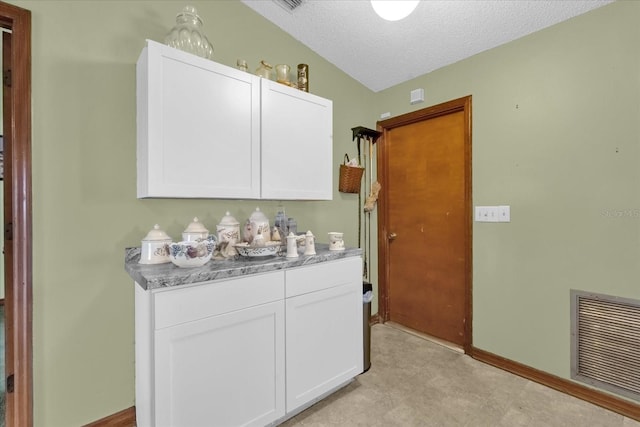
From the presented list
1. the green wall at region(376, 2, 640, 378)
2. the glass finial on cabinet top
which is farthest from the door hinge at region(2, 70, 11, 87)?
the green wall at region(376, 2, 640, 378)

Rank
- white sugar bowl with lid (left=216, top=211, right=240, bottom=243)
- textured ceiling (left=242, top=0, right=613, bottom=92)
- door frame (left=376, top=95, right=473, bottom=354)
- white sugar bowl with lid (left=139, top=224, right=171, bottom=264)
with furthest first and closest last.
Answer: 1. door frame (left=376, top=95, right=473, bottom=354)
2. textured ceiling (left=242, top=0, right=613, bottom=92)
3. white sugar bowl with lid (left=216, top=211, right=240, bottom=243)
4. white sugar bowl with lid (left=139, top=224, right=171, bottom=264)

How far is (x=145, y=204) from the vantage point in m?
1.68

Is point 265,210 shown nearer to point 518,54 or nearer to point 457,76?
point 457,76

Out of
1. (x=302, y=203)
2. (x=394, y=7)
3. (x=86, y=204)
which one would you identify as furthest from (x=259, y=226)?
(x=394, y=7)

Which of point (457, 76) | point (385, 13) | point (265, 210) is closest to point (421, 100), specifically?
point (457, 76)

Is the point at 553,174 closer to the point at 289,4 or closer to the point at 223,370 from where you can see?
the point at 289,4

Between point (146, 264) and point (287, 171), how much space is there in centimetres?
95

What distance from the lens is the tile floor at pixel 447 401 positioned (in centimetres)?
165

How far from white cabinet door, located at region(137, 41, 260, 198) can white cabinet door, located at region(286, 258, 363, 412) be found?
2.30 ft

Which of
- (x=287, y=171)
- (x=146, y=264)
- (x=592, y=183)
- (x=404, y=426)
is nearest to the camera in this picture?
(x=146, y=264)

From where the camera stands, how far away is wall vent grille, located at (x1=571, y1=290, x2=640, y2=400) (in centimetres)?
168

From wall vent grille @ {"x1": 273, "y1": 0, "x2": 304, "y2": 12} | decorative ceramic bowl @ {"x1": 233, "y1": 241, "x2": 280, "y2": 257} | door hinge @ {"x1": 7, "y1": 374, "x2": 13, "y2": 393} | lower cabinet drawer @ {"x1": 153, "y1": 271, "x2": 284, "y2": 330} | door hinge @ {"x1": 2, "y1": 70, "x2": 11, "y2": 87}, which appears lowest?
door hinge @ {"x1": 7, "y1": 374, "x2": 13, "y2": 393}

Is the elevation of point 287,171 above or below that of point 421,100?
below

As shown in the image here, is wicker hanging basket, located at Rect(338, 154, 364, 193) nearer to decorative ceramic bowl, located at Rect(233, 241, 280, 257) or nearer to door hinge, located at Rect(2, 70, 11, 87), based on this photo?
decorative ceramic bowl, located at Rect(233, 241, 280, 257)
